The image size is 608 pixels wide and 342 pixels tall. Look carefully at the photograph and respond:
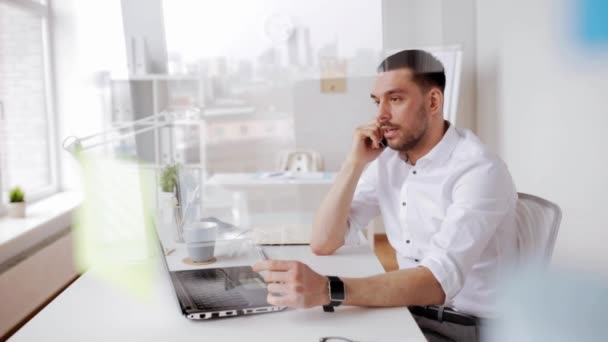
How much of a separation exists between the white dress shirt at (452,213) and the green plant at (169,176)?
41 centimetres

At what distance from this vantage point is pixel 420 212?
1.22m

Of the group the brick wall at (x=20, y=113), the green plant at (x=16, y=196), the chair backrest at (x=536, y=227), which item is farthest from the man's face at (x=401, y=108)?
the green plant at (x=16, y=196)

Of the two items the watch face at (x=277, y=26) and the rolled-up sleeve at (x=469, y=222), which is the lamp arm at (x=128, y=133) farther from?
the rolled-up sleeve at (x=469, y=222)

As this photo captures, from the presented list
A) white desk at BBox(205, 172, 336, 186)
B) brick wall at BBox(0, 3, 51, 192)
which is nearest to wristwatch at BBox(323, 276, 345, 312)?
white desk at BBox(205, 172, 336, 186)

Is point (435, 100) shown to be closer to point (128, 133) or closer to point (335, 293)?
point (335, 293)

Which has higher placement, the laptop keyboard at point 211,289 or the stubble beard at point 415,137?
the stubble beard at point 415,137

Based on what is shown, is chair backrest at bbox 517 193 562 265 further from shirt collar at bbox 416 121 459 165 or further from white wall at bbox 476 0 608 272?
shirt collar at bbox 416 121 459 165

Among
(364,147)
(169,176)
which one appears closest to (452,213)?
(364,147)

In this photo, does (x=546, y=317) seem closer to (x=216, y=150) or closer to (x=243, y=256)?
(x=243, y=256)

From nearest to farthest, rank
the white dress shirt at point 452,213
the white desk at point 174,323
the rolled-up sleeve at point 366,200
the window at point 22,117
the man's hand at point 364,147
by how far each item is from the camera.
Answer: the white desk at point 174,323, the white dress shirt at point 452,213, the man's hand at point 364,147, the rolled-up sleeve at point 366,200, the window at point 22,117

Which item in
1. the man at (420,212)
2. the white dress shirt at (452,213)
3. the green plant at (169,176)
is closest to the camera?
the man at (420,212)

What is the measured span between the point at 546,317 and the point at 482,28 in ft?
1.76

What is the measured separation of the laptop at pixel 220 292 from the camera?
86 cm

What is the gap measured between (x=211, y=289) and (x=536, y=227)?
60 centimetres
